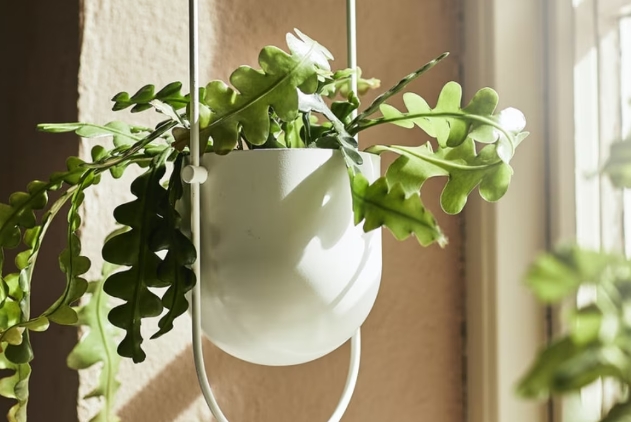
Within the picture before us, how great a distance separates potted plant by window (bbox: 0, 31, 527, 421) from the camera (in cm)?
54

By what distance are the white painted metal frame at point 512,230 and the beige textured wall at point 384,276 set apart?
0.18ft

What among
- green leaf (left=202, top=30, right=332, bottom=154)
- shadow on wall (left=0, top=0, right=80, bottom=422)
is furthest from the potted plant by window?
shadow on wall (left=0, top=0, right=80, bottom=422)

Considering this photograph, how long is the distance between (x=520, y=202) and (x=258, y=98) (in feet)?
1.56

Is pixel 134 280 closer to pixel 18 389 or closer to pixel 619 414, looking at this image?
pixel 18 389

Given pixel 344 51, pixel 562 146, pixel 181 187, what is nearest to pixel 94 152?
pixel 181 187

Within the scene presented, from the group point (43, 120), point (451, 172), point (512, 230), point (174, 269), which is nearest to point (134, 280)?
point (174, 269)

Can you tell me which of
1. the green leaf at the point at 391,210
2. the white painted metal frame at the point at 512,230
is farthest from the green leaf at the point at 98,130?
the white painted metal frame at the point at 512,230

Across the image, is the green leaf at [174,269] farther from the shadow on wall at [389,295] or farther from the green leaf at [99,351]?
the shadow on wall at [389,295]

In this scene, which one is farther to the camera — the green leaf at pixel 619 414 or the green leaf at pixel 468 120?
the green leaf at pixel 468 120

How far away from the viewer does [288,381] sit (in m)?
0.89

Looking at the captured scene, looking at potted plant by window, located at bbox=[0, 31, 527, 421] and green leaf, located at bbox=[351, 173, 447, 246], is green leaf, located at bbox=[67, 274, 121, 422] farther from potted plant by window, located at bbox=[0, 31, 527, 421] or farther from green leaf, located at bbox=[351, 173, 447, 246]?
green leaf, located at bbox=[351, 173, 447, 246]

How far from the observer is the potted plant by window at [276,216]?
0.54 metres

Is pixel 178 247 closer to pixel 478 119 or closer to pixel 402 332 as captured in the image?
pixel 478 119

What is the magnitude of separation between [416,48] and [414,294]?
33 centimetres
